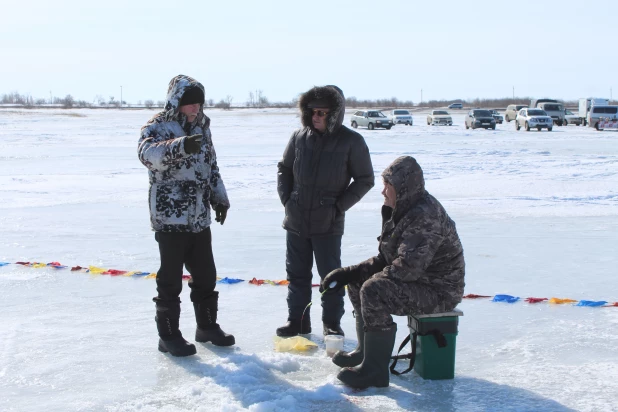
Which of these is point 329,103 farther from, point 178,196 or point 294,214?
point 178,196

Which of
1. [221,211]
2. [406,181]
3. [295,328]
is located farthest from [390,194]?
[295,328]

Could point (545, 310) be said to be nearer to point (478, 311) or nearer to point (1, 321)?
point (478, 311)

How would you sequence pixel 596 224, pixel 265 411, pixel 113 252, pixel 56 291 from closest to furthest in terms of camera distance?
pixel 265 411, pixel 56 291, pixel 113 252, pixel 596 224

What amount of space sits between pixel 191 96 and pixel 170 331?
141 centimetres

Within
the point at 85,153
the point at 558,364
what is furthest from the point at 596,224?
the point at 85,153

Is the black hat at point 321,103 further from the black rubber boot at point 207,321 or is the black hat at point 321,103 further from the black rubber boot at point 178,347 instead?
the black rubber boot at point 178,347

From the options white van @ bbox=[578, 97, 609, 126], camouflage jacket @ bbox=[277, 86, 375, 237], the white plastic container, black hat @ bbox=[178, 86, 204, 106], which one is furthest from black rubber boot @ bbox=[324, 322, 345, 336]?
white van @ bbox=[578, 97, 609, 126]

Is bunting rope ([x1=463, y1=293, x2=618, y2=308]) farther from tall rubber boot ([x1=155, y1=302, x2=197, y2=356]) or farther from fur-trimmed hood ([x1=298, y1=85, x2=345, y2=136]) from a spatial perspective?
A: tall rubber boot ([x1=155, y1=302, x2=197, y2=356])

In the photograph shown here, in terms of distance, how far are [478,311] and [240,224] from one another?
441 cm

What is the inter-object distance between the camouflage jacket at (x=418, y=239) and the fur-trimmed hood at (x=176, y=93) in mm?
1296

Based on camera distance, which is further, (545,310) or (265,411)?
(545,310)

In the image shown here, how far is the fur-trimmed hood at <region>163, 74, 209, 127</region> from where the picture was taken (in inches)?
169

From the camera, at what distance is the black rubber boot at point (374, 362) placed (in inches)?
152

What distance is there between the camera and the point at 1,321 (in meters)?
5.13
